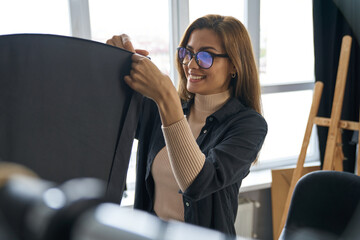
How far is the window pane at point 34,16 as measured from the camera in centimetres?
193

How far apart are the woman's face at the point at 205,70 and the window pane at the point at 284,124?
1633mm

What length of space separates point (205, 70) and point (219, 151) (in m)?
0.36

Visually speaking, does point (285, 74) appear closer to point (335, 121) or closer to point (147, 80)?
point (335, 121)

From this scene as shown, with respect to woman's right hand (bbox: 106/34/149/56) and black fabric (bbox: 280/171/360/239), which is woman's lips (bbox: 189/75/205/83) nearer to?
woman's right hand (bbox: 106/34/149/56)

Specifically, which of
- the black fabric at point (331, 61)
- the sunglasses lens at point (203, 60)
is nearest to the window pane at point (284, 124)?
the black fabric at point (331, 61)

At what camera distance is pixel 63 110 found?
0.56 meters

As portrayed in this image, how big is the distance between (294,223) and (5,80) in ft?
4.16

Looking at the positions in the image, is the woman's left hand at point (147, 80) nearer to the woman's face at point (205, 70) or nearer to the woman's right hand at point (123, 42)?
the woman's right hand at point (123, 42)

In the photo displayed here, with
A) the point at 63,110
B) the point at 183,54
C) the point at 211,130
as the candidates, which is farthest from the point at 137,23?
the point at 63,110

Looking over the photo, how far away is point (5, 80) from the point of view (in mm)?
497

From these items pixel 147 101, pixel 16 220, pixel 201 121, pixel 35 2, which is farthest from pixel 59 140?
pixel 35 2

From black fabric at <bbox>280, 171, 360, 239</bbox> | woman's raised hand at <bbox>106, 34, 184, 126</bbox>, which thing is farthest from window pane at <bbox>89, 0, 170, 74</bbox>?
woman's raised hand at <bbox>106, 34, 184, 126</bbox>

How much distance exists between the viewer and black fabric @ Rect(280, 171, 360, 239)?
142 cm

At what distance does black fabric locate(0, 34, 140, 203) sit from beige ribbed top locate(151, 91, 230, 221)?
0.24 metres
